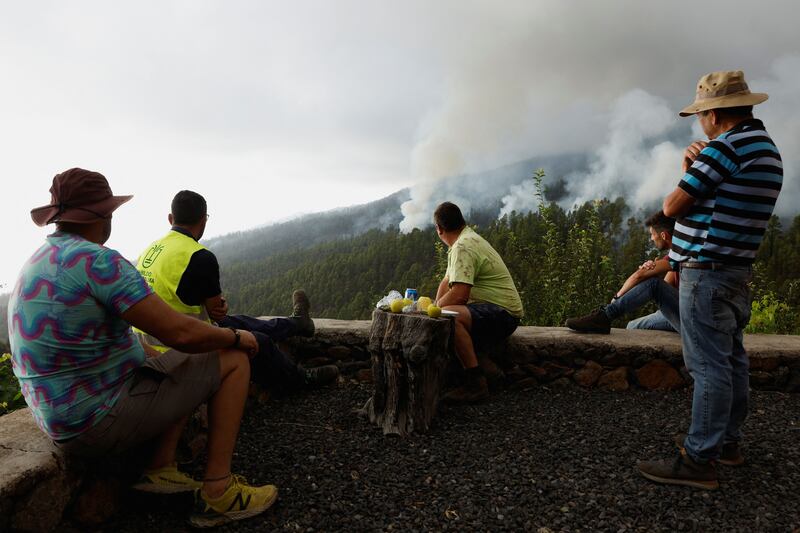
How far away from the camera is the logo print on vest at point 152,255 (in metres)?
3.15

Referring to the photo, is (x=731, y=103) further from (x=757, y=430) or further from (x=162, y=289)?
(x=162, y=289)

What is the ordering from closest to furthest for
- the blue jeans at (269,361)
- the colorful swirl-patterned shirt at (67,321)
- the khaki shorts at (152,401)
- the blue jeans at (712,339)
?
the colorful swirl-patterned shirt at (67,321)
the khaki shorts at (152,401)
the blue jeans at (712,339)
the blue jeans at (269,361)

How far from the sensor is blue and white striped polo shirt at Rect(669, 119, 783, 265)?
8.27 feet

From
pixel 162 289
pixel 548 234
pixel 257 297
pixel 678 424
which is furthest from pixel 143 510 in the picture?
pixel 257 297

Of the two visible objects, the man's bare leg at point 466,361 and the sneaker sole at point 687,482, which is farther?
the man's bare leg at point 466,361

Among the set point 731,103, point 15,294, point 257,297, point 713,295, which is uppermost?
point 731,103

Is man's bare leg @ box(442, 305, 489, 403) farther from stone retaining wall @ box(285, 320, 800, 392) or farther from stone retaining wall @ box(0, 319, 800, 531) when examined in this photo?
stone retaining wall @ box(285, 320, 800, 392)

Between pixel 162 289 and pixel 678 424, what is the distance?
3.56m

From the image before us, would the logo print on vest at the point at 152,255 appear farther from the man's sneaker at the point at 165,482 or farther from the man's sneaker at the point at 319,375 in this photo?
the man's sneaker at the point at 319,375

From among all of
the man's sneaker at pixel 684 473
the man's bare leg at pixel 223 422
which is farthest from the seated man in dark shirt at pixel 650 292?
the man's bare leg at pixel 223 422

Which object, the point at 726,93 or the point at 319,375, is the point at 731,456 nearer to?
the point at 726,93

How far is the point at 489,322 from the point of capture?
4418 mm

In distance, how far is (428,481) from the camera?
2.99 meters

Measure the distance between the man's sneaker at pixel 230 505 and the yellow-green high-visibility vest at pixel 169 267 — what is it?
0.98m
